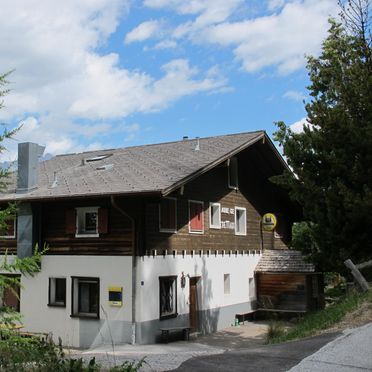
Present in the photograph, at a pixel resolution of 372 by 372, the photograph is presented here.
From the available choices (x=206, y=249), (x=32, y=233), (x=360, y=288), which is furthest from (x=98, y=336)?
(x=360, y=288)

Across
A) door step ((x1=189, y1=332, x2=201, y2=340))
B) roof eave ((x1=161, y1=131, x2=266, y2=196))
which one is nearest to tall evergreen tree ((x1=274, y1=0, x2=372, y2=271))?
roof eave ((x1=161, y1=131, x2=266, y2=196))

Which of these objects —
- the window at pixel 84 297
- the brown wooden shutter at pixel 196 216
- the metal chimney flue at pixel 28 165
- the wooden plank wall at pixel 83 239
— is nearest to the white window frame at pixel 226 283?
the brown wooden shutter at pixel 196 216

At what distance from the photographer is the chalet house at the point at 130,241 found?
16.0 meters

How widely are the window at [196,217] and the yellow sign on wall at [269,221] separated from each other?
215 inches

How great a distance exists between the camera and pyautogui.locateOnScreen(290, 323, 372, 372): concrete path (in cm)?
693

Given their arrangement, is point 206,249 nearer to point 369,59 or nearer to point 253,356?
point 369,59

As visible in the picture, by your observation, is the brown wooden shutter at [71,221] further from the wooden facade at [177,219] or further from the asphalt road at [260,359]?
the asphalt road at [260,359]

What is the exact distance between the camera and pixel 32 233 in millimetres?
17625

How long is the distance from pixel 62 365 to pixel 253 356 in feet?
10.5

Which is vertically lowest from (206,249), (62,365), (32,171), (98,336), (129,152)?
(98,336)

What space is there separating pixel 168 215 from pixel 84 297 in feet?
12.5

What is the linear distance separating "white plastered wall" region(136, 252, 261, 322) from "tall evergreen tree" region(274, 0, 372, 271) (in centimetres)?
437

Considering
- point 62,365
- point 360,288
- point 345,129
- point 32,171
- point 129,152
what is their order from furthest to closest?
point 129,152
point 32,171
point 345,129
point 360,288
point 62,365

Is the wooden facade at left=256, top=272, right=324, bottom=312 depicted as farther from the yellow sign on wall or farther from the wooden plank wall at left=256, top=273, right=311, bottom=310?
the yellow sign on wall
